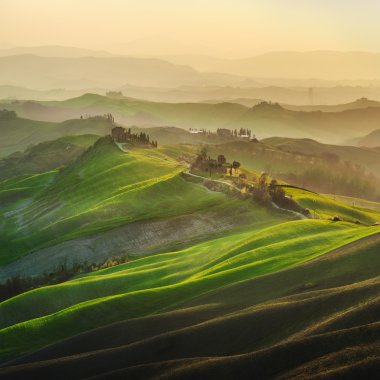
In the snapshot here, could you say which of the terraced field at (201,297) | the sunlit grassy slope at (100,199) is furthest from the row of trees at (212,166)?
the terraced field at (201,297)

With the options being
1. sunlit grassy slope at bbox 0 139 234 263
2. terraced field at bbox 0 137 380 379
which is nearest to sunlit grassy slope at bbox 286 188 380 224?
terraced field at bbox 0 137 380 379

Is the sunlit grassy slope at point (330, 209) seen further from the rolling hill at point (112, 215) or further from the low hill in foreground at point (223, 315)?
the low hill in foreground at point (223, 315)

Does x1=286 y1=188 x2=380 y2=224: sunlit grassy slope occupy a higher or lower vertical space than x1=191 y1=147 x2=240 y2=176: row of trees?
lower

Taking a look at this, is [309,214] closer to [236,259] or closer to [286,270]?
[236,259]

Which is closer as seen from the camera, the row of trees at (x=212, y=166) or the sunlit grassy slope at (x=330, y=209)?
the sunlit grassy slope at (x=330, y=209)

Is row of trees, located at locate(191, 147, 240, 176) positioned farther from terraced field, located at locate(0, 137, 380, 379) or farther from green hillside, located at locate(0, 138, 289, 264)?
terraced field, located at locate(0, 137, 380, 379)
